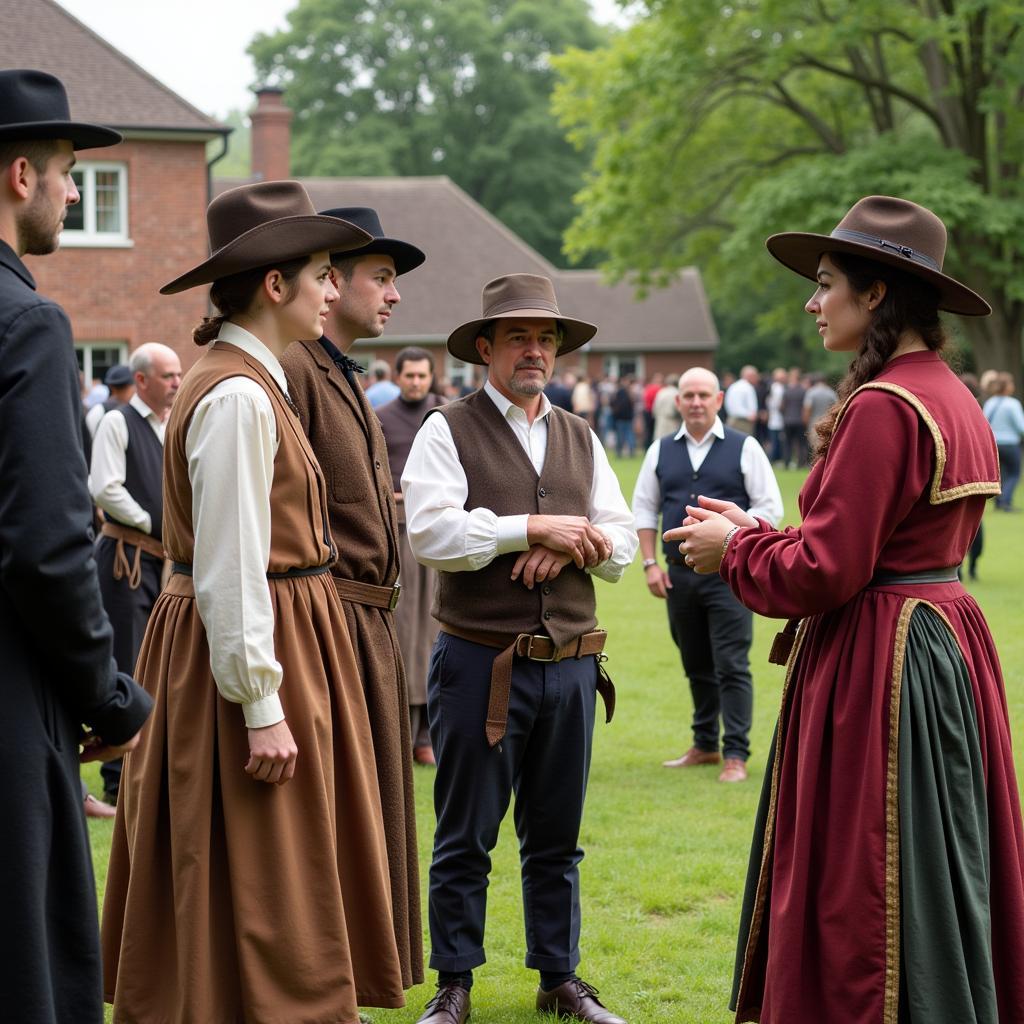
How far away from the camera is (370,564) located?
4.32m

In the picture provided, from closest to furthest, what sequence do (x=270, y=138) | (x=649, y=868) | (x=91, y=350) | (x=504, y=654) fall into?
(x=504, y=654) → (x=649, y=868) → (x=91, y=350) → (x=270, y=138)

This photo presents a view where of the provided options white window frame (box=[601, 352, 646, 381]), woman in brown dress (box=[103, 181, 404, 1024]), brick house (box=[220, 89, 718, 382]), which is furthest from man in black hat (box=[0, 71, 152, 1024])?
white window frame (box=[601, 352, 646, 381])

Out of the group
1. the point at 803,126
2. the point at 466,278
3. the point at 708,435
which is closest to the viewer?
the point at 708,435

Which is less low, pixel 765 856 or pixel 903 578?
pixel 903 578

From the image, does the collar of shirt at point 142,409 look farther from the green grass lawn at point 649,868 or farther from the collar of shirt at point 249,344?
the collar of shirt at point 249,344

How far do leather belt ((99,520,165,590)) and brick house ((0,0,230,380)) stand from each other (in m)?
19.5

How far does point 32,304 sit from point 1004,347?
28.9 m

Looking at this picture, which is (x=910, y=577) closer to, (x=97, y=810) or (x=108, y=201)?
(x=97, y=810)

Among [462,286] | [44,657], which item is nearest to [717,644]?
[44,657]

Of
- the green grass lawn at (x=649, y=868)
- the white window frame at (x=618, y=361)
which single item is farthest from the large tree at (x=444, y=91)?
the green grass lawn at (x=649, y=868)

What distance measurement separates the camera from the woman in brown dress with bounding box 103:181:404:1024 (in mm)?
3604

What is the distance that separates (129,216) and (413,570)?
20.2 metres

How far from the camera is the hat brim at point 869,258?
12.2ft

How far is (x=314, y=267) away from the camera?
13.0 ft
